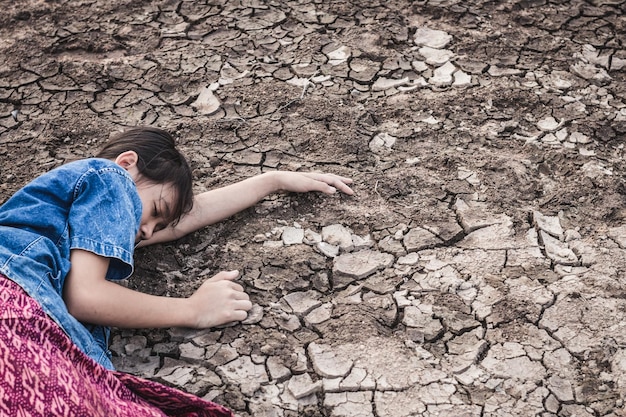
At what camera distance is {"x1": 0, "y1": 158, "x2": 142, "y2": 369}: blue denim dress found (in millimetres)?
1940

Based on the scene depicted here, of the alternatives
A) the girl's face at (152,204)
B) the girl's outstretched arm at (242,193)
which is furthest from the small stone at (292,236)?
the girl's face at (152,204)

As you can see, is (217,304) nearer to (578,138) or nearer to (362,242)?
(362,242)

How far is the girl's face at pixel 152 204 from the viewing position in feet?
7.62

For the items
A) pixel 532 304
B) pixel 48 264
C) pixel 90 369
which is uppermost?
pixel 48 264

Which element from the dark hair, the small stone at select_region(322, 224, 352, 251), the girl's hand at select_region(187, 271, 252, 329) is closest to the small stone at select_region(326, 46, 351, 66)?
the small stone at select_region(322, 224, 352, 251)

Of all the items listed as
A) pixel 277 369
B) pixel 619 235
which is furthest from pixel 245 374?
pixel 619 235

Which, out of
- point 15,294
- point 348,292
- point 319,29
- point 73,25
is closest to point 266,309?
point 348,292

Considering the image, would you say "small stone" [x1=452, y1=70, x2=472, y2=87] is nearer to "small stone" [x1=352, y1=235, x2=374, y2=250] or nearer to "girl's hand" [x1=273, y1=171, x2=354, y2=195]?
"girl's hand" [x1=273, y1=171, x2=354, y2=195]

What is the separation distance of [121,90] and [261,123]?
66cm

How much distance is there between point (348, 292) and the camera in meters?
2.43

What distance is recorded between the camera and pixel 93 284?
2.06 metres

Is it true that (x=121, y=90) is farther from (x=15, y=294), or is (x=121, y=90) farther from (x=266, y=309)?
(x=15, y=294)

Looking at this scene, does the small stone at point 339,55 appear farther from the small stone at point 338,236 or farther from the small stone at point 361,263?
the small stone at point 361,263

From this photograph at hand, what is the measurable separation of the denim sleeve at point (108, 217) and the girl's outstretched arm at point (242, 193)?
14.6 inches
